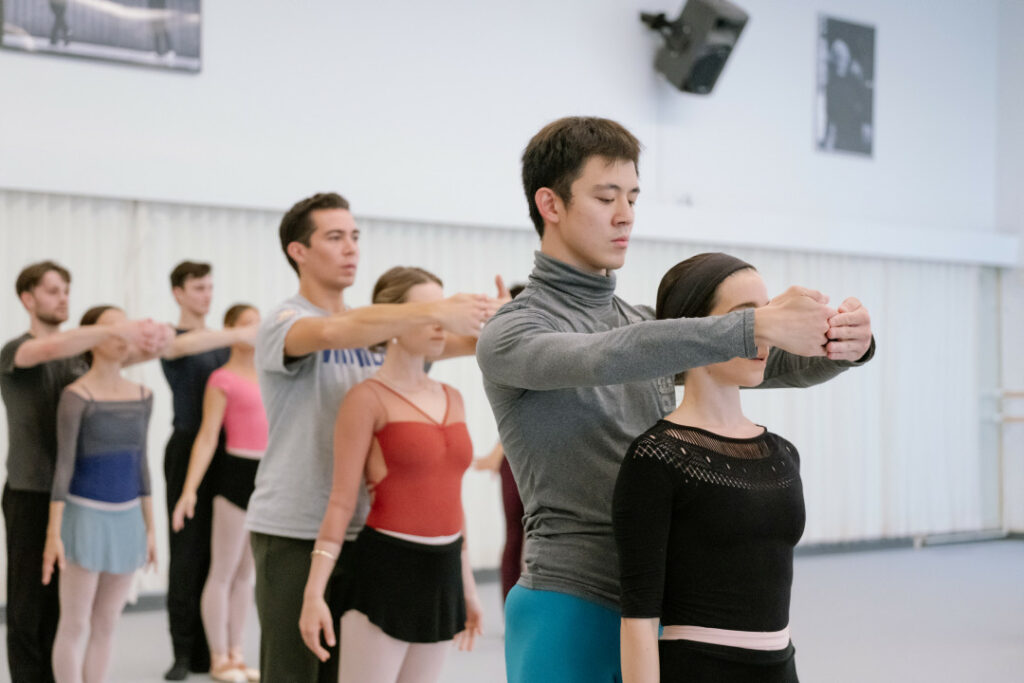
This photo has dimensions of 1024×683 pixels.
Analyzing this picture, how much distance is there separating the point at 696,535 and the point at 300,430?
137 centimetres

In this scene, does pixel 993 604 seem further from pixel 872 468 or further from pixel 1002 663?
pixel 872 468

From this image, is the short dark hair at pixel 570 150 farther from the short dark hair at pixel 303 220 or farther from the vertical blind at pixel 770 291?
the vertical blind at pixel 770 291

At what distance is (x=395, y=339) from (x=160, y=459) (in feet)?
12.4

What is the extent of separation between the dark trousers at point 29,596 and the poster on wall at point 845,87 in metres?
6.74

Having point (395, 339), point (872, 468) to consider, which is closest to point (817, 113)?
point (872, 468)

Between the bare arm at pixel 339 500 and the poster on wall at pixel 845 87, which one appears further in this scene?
the poster on wall at pixel 845 87

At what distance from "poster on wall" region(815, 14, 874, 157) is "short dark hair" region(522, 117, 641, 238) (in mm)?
7545

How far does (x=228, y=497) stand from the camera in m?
4.57

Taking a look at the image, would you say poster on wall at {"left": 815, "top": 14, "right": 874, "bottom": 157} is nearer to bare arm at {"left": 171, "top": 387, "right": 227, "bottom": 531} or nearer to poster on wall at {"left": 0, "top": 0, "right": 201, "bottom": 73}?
poster on wall at {"left": 0, "top": 0, "right": 201, "bottom": 73}

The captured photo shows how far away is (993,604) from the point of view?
6121 millimetres

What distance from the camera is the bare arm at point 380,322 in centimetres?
216

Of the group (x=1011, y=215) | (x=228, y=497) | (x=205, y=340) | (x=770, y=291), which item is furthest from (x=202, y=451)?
(x=1011, y=215)

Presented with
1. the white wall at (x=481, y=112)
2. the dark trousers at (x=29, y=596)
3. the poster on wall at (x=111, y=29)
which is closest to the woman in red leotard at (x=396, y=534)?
the dark trousers at (x=29, y=596)

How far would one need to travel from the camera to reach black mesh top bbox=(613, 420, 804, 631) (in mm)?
1436
